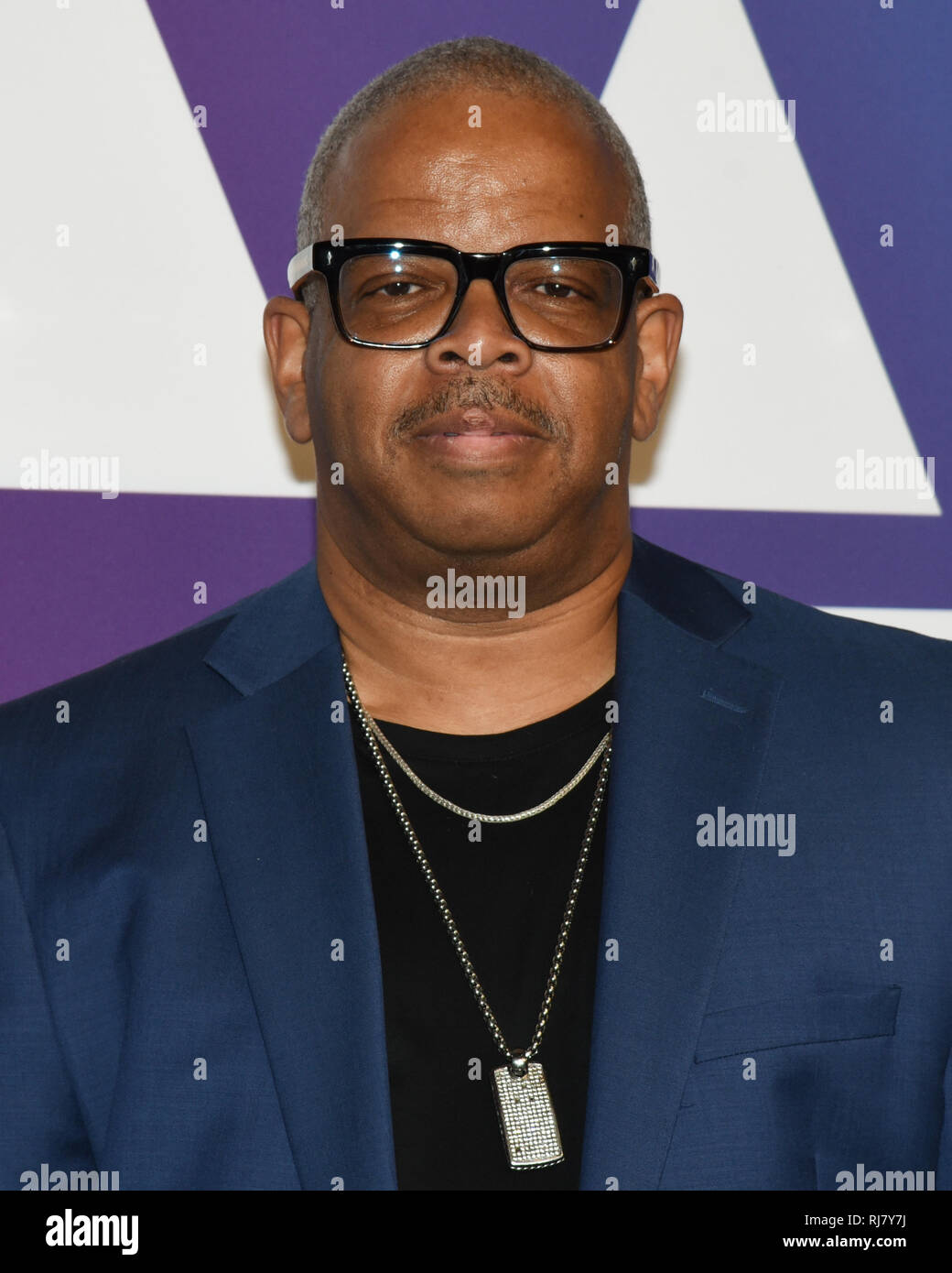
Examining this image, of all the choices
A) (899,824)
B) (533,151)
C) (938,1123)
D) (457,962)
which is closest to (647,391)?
(533,151)

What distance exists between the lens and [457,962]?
1794 millimetres

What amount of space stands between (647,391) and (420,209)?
418 mm

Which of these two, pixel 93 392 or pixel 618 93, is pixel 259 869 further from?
pixel 618 93

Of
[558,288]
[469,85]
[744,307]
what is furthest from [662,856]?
[744,307]

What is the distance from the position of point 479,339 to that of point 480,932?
698 mm

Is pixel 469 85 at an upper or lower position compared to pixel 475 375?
upper

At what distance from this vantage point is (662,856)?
1.76 meters

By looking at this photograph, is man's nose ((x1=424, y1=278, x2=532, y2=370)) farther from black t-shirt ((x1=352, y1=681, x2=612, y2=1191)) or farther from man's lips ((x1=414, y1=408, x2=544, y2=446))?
black t-shirt ((x1=352, y1=681, x2=612, y2=1191))

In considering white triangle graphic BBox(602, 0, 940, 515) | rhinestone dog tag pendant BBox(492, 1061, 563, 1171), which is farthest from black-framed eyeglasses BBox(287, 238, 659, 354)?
rhinestone dog tag pendant BBox(492, 1061, 563, 1171)

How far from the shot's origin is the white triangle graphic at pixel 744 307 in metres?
2.58

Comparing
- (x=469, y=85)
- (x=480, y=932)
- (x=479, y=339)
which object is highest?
(x=469, y=85)

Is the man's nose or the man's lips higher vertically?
the man's nose

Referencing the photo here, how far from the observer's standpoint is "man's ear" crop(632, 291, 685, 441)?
6.74 feet

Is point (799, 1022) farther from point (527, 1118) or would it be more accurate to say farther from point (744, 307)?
point (744, 307)
